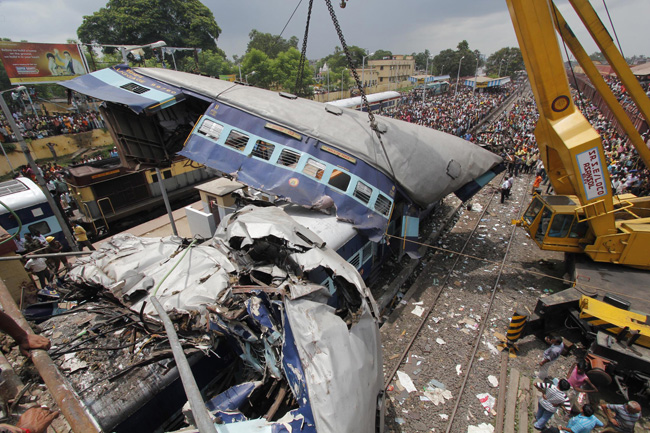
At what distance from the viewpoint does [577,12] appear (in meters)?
7.56

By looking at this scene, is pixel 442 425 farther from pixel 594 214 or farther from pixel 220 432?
pixel 594 214

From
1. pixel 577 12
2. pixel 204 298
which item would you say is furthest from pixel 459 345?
pixel 577 12

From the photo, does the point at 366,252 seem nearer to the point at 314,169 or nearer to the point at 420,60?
the point at 314,169

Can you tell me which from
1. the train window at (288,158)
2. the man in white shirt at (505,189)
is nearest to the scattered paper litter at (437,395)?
the train window at (288,158)

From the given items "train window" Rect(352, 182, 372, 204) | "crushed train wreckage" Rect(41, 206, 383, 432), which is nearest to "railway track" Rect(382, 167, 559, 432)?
"train window" Rect(352, 182, 372, 204)

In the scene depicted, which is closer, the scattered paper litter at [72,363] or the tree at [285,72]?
the scattered paper litter at [72,363]

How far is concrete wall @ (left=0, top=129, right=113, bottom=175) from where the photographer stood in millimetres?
23664

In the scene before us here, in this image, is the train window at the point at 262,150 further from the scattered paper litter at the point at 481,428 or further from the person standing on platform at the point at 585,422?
the person standing on platform at the point at 585,422

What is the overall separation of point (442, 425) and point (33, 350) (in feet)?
21.2

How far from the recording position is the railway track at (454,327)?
6102mm

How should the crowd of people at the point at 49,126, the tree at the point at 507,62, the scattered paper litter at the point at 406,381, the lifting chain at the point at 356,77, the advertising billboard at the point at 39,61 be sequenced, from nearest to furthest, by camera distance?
1. the scattered paper litter at the point at 406,381
2. the lifting chain at the point at 356,77
3. the crowd of people at the point at 49,126
4. the advertising billboard at the point at 39,61
5. the tree at the point at 507,62

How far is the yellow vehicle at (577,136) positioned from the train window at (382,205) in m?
4.43

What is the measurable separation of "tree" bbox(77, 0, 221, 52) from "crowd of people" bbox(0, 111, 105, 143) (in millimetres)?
27567

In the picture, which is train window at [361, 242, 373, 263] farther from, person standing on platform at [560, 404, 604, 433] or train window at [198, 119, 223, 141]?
train window at [198, 119, 223, 141]
